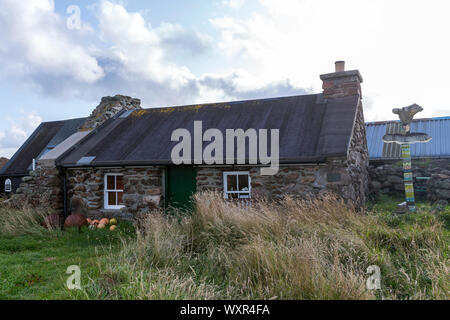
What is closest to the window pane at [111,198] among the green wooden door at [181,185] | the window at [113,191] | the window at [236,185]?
the window at [113,191]

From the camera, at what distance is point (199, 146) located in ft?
36.3

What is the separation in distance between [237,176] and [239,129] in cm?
190

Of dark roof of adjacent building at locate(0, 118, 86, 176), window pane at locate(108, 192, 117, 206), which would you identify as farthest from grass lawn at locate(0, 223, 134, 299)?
dark roof of adjacent building at locate(0, 118, 86, 176)

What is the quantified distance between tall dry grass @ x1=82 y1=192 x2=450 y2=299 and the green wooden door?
315 centimetres

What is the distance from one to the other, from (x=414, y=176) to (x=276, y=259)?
12433 millimetres

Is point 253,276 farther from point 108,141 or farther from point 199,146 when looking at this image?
point 108,141

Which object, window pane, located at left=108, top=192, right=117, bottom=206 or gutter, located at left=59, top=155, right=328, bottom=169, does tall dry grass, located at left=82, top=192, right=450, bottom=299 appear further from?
window pane, located at left=108, top=192, right=117, bottom=206

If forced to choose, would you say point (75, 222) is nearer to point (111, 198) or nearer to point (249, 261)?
point (111, 198)

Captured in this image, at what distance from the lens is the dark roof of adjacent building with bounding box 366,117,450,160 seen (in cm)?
1697

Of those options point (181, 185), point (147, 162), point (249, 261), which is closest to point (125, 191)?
point (147, 162)

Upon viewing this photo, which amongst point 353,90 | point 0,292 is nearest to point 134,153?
point 0,292

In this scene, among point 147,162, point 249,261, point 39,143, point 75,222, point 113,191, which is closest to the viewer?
point 249,261

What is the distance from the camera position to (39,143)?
78.2 ft
